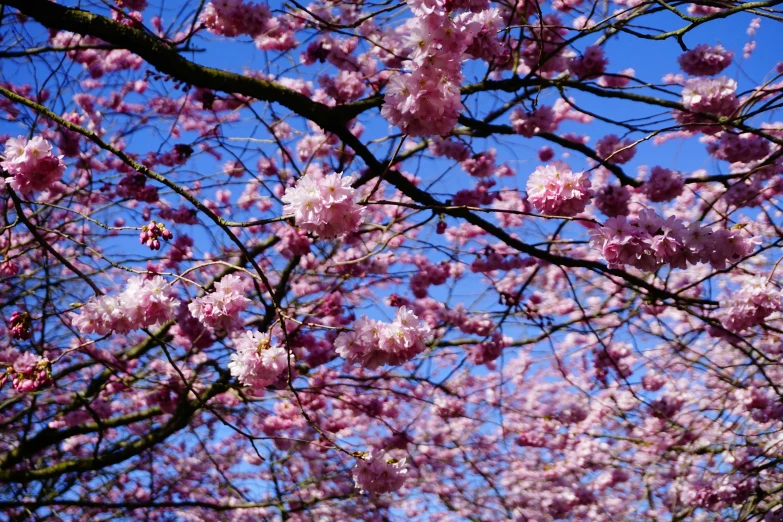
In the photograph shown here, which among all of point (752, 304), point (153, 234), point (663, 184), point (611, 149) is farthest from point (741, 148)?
point (153, 234)

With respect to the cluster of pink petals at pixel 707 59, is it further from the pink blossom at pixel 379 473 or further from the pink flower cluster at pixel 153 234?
the pink flower cluster at pixel 153 234

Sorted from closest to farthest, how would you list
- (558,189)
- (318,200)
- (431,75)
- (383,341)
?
(431,75), (318,200), (558,189), (383,341)

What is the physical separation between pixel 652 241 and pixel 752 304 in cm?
126

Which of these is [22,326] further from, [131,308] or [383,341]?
[383,341]

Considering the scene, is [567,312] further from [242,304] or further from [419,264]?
[242,304]

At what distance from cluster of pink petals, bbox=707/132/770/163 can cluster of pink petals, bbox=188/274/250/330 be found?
3474 mm

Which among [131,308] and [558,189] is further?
[131,308]

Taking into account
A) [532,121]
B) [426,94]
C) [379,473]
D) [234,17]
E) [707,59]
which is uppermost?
[234,17]

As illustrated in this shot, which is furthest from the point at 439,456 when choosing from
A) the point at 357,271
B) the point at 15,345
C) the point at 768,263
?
the point at 15,345

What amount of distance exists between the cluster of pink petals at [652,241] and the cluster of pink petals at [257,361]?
133 centimetres

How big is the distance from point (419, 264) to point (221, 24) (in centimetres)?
329

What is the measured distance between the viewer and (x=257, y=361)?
252cm

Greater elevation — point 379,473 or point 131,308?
point 131,308

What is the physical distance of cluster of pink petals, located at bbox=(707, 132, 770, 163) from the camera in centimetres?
420
